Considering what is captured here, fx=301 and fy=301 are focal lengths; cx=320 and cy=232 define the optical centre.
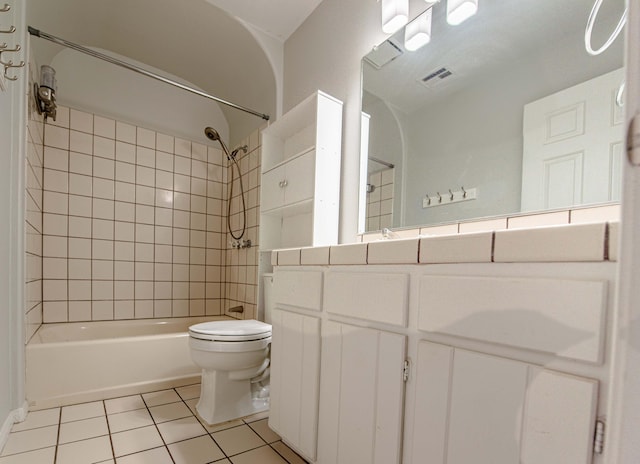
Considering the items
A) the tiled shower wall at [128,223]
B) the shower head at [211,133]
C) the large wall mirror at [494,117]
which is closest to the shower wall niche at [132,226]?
the tiled shower wall at [128,223]

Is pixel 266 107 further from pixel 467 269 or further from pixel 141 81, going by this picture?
pixel 467 269

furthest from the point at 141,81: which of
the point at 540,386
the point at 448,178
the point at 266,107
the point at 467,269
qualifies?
the point at 540,386

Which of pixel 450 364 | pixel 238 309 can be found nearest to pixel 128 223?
pixel 238 309

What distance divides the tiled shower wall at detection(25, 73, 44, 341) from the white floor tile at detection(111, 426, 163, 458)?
0.76 m

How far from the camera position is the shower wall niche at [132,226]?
2043 mm

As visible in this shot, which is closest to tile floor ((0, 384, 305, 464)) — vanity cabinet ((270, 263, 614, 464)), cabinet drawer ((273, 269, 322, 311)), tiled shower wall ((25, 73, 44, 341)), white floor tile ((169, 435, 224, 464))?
white floor tile ((169, 435, 224, 464))

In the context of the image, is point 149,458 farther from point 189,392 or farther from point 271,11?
point 271,11

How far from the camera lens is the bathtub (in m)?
1.49

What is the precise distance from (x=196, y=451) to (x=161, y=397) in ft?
1.98

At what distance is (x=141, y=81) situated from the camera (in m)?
2.34

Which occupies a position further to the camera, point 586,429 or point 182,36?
point 182,36

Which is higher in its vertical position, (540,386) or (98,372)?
(540,386)

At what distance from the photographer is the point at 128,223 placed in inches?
90.0

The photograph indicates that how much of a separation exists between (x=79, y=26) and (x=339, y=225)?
6.85 ft
